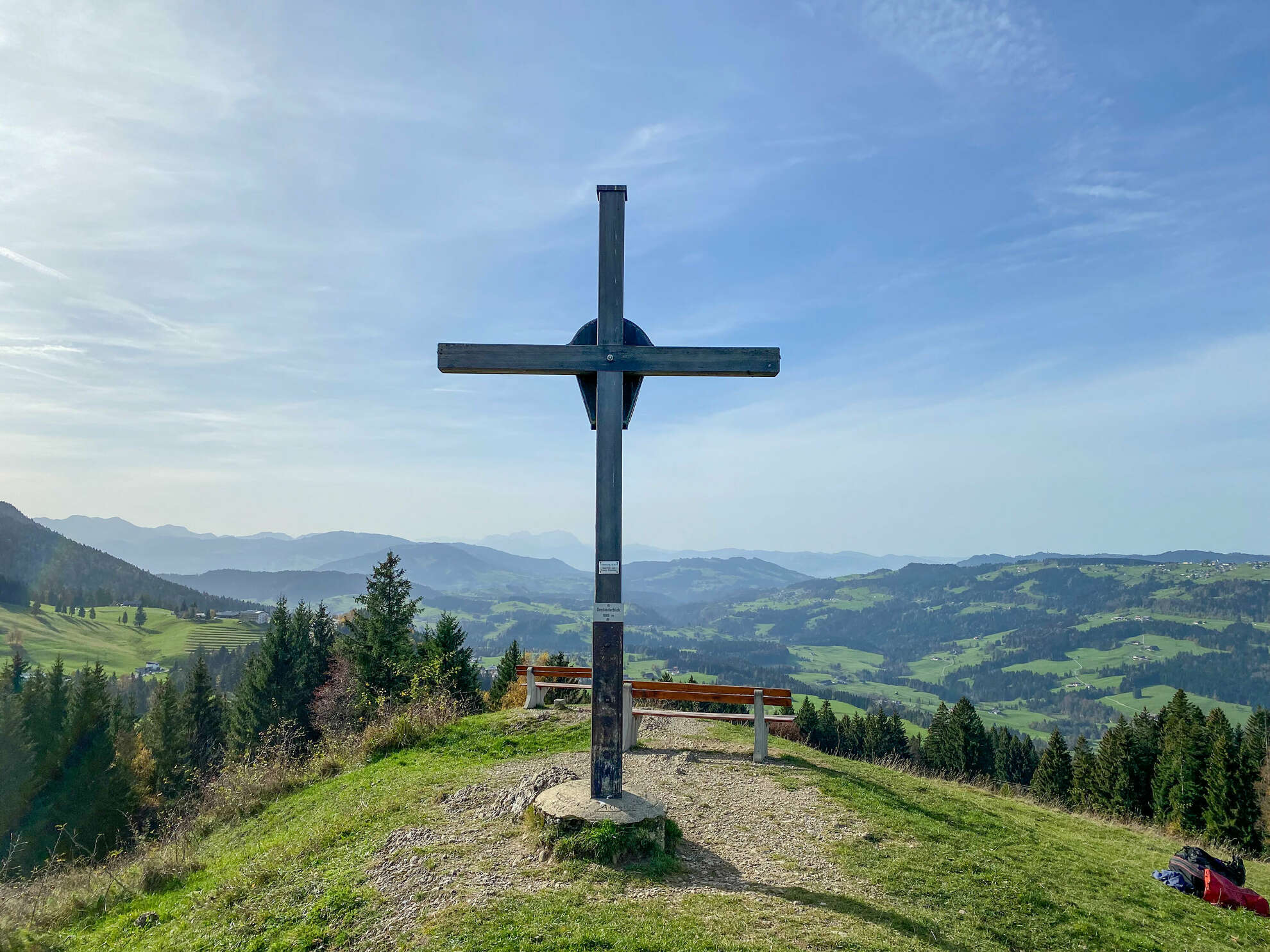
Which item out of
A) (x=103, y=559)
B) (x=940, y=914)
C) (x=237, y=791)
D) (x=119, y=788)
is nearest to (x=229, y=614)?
(x=103, y=559)

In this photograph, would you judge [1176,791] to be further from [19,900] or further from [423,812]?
[19,900]

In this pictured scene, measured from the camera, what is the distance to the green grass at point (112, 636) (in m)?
109

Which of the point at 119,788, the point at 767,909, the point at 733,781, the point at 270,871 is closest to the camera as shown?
the point at 767,909

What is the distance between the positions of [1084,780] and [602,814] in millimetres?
50697

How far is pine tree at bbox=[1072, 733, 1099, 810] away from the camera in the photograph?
42469 mm

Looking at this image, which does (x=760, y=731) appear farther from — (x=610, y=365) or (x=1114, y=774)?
(x=1114, y=774)

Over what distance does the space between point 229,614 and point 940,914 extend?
18634 cm

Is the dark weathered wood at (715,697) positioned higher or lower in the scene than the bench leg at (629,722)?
higher

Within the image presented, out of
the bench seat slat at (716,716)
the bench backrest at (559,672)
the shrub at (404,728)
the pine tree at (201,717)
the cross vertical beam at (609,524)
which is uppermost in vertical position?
the cross vertical beam at (609,524)

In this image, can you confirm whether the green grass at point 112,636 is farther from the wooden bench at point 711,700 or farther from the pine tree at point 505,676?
the wooden bench at point 711,700

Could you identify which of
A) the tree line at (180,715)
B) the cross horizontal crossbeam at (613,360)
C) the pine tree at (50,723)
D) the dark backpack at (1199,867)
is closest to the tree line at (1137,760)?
the dark backpack at (1199,867)

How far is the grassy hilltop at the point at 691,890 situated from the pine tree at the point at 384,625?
14441 millimetres

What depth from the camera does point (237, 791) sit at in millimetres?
11406

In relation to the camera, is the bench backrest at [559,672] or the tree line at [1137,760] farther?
the tree line at [1137,760]
